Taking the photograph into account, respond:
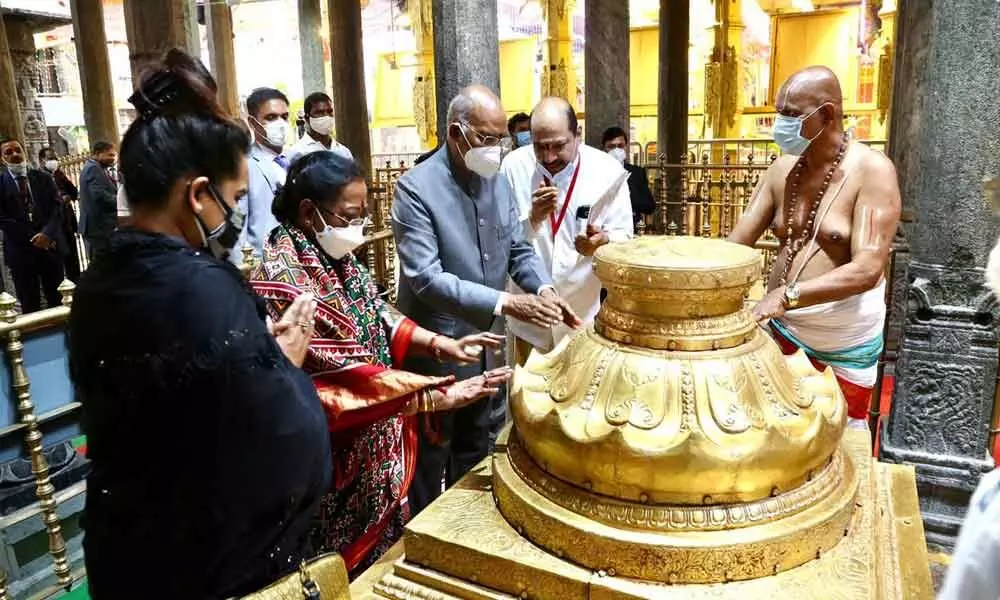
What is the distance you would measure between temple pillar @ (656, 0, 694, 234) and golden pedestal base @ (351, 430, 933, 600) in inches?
337

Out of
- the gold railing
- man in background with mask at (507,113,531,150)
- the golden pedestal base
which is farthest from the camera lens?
man in background with mask at (507,113,531,150)

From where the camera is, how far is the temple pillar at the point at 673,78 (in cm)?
1021

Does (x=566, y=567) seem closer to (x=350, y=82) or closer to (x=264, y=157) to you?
(x=264, y=157)

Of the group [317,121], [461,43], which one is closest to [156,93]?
[461,43]

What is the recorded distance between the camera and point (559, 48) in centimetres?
1722

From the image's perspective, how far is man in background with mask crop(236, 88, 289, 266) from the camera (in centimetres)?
388

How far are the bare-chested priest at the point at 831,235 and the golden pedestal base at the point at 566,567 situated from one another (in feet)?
2.40

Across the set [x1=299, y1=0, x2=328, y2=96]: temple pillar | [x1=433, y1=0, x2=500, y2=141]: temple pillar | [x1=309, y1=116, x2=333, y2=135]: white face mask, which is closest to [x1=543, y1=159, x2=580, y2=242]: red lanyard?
[x1=433, y1=0, x2=500, y2=141]: temple pillar

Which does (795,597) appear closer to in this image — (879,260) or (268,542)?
(268,542)

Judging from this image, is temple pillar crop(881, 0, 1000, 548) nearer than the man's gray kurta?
No

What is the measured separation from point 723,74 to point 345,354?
16225mm

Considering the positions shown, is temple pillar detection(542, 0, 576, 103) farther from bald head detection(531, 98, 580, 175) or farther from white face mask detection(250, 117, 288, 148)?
bald head detection(531, 98, 580, 175)

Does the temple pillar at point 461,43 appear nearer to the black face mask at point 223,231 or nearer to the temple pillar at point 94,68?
the black face mask at point 223,231

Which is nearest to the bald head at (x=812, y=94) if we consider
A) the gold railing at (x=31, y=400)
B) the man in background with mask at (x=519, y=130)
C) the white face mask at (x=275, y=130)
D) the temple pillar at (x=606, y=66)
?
the gold railing at (x=31, y=400)
